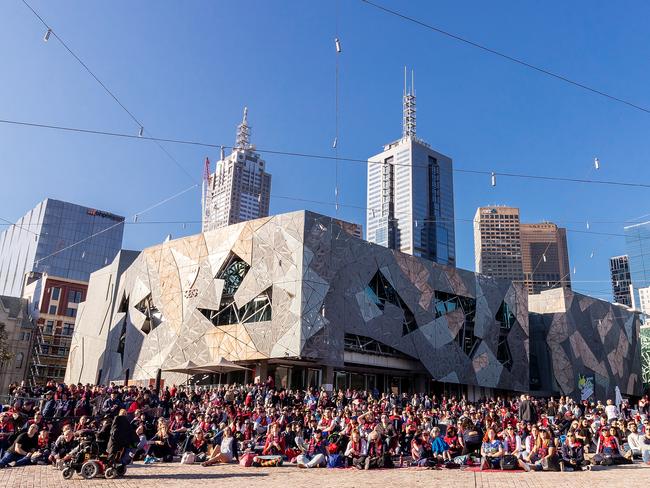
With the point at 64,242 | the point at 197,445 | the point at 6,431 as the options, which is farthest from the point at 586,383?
the point at 64,242

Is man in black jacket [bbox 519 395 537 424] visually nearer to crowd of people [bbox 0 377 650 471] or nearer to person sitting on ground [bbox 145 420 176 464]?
crowd of people [bbox 0 377 650 471]

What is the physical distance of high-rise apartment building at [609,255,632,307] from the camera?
144m

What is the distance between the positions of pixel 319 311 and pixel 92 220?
109529mm

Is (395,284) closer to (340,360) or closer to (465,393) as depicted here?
(340,360)

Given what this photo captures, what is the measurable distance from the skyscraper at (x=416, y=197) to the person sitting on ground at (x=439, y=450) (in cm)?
15144

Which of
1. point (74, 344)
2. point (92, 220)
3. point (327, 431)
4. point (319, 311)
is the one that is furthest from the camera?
point (92, 220)

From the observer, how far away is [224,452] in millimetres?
16875

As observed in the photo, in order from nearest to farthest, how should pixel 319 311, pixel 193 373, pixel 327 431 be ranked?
pixel 327 431 → pixel 319 311 → pixel 193 373

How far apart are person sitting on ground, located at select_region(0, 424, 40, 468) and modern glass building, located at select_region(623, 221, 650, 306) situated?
13990 cm

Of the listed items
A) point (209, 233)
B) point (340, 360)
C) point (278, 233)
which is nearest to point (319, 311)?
point (340, 360)

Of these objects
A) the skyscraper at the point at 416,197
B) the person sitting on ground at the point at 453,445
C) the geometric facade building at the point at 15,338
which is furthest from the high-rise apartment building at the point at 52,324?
the skyscraper at the point at 416,197

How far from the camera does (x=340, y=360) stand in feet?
120

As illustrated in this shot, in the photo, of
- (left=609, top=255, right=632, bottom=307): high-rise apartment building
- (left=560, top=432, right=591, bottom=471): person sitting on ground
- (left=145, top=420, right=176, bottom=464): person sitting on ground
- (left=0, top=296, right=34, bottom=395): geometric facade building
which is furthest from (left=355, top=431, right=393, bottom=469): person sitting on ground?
(left=609, top=255, right=632, bottom=307): high-rise apartment building

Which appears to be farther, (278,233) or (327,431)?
(278,233)
